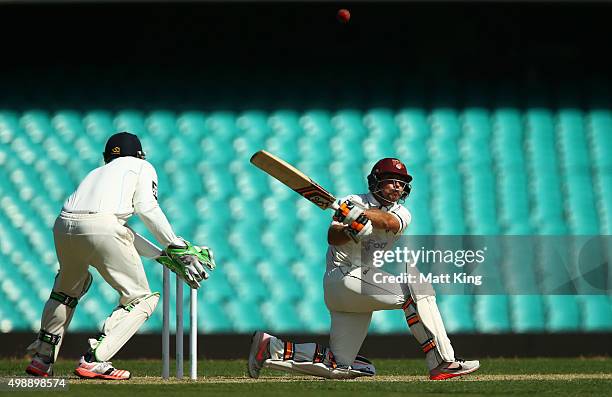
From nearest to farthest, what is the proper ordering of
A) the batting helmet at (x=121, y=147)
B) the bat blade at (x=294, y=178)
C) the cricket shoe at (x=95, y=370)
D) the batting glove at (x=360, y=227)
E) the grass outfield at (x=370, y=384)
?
the grass outfield at (x=370, y=384)
the cricket shoe at (x=95, y=370)
the batting glove at (x=360, y=227)
the bat blade at (x=294, y=178)
the batting helmet at (x=121, y=147)

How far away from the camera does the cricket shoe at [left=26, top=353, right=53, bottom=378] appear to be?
24.9 feet

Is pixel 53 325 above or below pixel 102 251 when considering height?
below

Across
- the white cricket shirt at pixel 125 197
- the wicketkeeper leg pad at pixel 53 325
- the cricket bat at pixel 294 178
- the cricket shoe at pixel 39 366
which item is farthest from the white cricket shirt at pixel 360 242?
the cricket shoe at pixel 39 366

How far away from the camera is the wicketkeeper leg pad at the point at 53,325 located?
762cm

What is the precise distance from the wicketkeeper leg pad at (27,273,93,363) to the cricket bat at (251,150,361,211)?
149 centimetres

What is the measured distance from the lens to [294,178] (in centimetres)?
785

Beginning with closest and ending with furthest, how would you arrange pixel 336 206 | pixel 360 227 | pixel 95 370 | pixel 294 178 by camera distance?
1. pixel 95 370
2. pixel 360 227
3. pixel 336 206
4. pixel 294 178

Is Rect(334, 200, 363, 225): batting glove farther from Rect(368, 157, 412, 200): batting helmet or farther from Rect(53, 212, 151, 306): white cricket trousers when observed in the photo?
Rect(53, 212, 151, 306): white cricket trousers

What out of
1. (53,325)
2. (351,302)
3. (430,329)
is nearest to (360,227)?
(351,302)

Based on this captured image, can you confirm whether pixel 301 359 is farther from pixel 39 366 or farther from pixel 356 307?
pixel 39 366

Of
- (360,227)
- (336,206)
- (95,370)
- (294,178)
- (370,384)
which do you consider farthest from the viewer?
(294,178)

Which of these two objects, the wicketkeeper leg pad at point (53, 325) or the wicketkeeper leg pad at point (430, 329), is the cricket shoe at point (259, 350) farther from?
the wicketkeeper leg pad at point (53, 325)

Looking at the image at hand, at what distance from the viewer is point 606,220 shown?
12266mm

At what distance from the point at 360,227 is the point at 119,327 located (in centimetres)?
160
